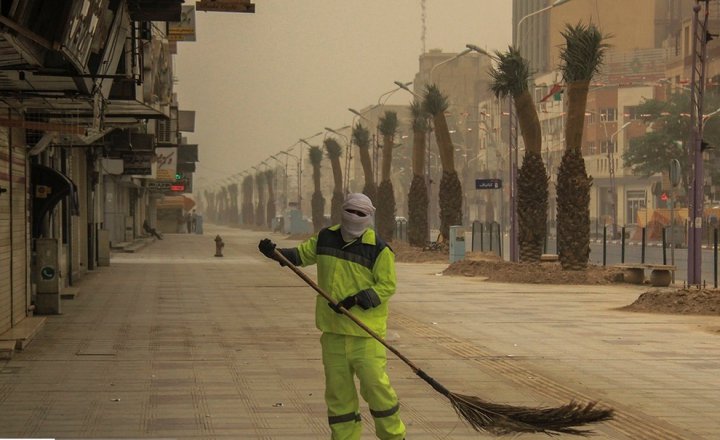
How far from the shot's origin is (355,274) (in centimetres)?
934

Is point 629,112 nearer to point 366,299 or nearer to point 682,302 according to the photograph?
point 682,302

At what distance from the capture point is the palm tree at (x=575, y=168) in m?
37.0

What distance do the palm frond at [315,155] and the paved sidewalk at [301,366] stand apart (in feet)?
281

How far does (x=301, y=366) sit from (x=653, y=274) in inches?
757

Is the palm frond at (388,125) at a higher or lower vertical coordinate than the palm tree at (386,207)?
higher

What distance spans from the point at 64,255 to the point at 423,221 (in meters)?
30.6

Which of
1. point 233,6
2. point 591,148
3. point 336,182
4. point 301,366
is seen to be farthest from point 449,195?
point 591,148

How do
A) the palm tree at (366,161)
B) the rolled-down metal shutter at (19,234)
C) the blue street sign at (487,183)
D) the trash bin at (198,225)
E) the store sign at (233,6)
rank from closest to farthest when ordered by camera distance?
the rolled-down metal shutter at (19,234) → the store sign at (233,6) → the blue street sign at (487,183) → the palm tree at (366,161) → the trash bin at (198,225)

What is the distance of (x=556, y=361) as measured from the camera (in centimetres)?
1667

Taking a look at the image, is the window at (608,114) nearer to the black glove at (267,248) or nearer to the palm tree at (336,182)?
the palm tree at (336,182)

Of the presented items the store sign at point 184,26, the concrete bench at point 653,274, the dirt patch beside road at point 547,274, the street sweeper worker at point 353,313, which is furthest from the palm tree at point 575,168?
the street sweeper worker at point 353,313

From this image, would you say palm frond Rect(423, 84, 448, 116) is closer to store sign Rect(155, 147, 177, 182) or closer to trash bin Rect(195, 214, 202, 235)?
store sign Rect(155, 147, 177, 182)

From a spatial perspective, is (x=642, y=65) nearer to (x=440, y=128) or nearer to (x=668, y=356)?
(x=440, y=128)

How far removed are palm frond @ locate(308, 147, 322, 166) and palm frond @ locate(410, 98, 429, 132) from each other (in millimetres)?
45379
